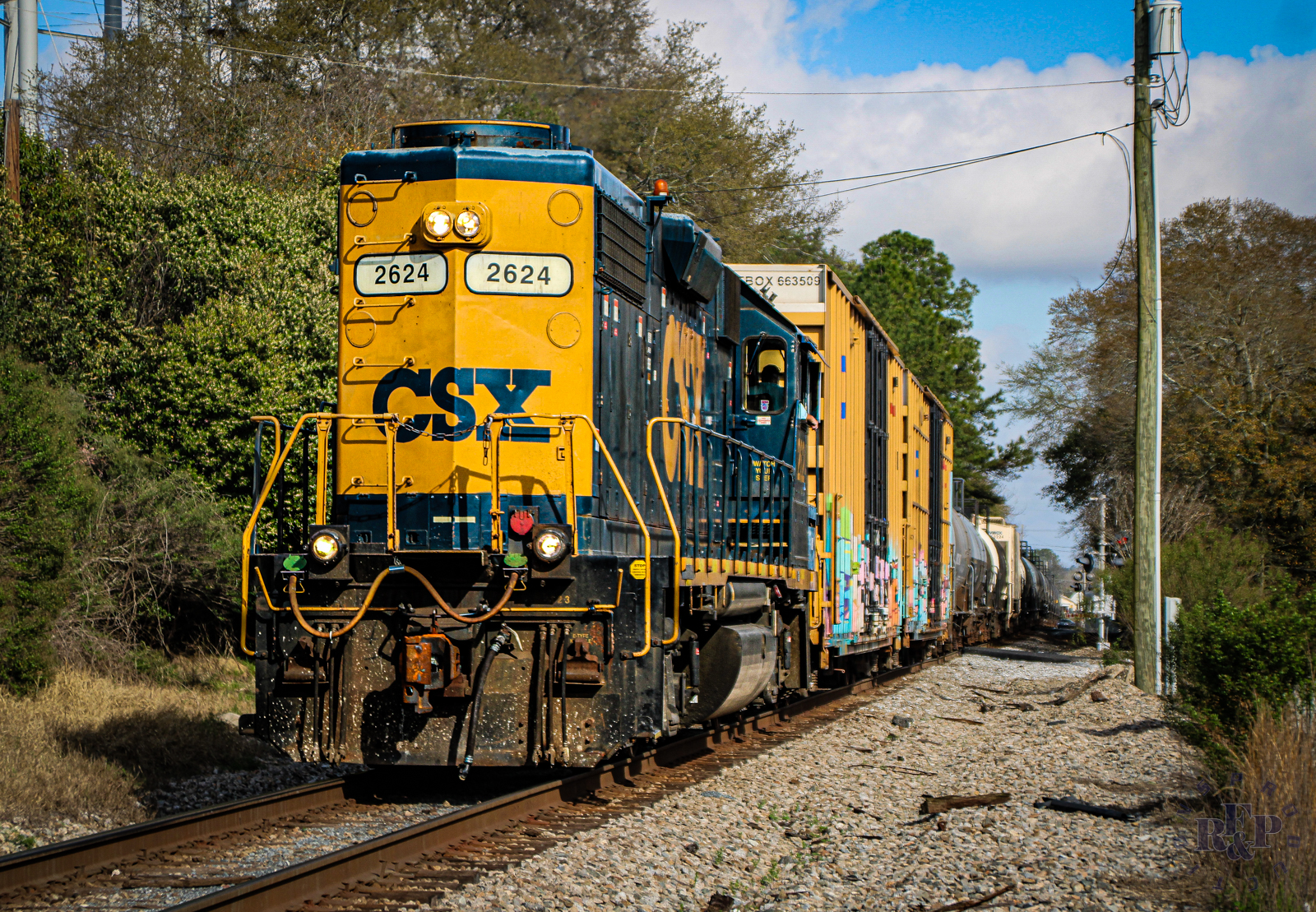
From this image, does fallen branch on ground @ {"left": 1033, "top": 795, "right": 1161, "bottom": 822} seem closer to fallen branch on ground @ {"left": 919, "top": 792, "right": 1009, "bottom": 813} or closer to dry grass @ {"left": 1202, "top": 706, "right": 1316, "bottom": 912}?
fallen branch on ground @ {"left": 919, "top": 792, "right": 1009, "bottom": 813}

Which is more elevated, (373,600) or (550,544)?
Answer: (550,544)

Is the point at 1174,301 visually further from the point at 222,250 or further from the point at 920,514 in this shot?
the point at 222,250

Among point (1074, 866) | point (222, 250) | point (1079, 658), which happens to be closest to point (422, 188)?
point (1074, 866)

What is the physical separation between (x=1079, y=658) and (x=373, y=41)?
22.5m

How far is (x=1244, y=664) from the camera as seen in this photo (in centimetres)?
918

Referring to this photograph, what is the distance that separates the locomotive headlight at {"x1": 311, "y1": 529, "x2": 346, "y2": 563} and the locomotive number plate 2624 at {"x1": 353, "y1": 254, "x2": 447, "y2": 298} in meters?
1.61

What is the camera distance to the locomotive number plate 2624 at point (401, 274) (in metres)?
7.36

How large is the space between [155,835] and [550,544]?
7.93 feet

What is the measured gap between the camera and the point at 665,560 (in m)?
7.08

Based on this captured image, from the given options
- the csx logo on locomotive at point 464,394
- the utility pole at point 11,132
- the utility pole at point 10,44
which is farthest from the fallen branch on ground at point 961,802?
the utility pole at point 10,44

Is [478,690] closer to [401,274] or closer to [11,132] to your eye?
[401,274]

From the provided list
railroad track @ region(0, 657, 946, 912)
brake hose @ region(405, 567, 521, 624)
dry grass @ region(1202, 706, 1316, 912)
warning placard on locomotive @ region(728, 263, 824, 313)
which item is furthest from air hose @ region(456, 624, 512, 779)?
warning placard on locomotive @ region(728, 263, 824, 313)

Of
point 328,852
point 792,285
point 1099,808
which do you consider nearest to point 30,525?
point 328,852

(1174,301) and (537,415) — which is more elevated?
(1174,301)
